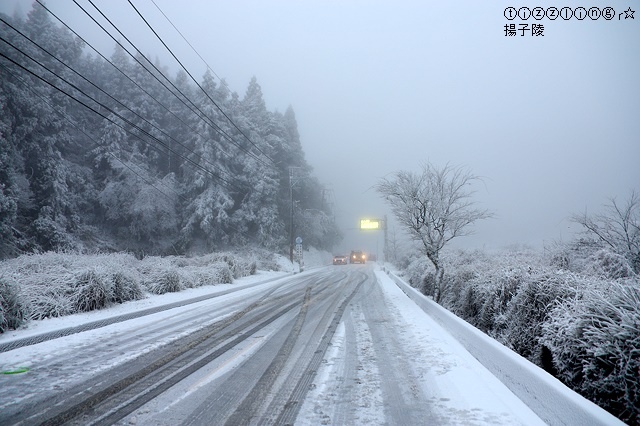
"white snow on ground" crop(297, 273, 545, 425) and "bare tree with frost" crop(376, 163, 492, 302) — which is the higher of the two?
"bare tree with frost" crop(376, 163, 492, 302)

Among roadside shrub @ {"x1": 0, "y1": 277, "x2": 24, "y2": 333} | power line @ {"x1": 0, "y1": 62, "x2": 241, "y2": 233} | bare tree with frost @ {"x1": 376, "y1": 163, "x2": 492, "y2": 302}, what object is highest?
power line @ {"x1": 0, "y1": 62, "x2": 241, "y2": 233}

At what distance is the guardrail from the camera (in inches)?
103

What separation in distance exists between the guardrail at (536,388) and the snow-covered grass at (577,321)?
55 cm

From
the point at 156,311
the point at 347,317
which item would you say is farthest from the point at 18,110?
the point at 347,317

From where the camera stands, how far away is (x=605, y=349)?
3328 millimetres

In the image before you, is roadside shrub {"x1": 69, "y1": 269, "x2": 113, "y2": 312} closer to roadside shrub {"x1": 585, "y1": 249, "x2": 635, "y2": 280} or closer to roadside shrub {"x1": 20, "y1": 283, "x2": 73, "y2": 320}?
roadside shrub {"x1": 20, "y1": 283, "x2": 73, "y2": 320}

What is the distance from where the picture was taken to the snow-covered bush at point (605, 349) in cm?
307

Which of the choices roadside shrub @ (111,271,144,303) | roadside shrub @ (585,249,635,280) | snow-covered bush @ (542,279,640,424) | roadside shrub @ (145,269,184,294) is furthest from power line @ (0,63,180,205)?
snow-covered bush @ (542,279,640,424)

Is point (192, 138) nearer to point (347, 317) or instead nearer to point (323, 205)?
point (323, 205)

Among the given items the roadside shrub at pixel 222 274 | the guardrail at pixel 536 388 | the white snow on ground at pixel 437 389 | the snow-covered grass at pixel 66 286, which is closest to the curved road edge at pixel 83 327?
the snow-covered grass at pixel 66 286

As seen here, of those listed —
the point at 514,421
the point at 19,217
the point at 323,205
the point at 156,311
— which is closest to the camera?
the point at 514,421

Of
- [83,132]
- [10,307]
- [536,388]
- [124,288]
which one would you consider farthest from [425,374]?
[83,132]

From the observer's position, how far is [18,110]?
25969mm

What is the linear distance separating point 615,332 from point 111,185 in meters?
35.3
